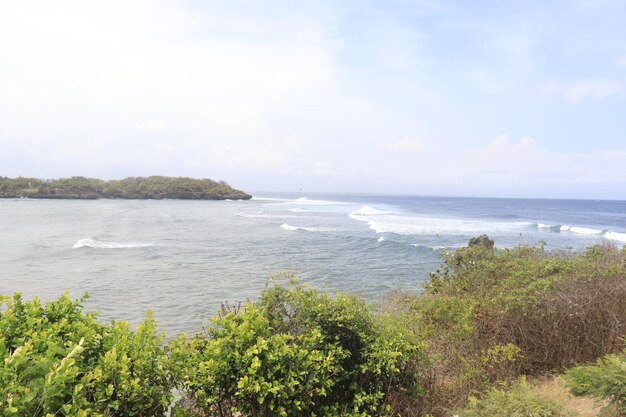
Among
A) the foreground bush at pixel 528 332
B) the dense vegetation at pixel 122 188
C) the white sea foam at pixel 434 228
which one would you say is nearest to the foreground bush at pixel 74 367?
the foreground bush at pixel 528 332

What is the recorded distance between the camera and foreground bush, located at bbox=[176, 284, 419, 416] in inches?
166

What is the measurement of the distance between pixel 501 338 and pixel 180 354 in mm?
6934

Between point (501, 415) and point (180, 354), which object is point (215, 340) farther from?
point (501, 415)

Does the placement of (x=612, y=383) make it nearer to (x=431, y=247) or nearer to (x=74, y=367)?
(x=74, y=367)

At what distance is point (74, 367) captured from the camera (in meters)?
3.06

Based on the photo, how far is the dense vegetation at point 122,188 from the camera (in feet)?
361

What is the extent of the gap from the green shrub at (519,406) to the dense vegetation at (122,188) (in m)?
125

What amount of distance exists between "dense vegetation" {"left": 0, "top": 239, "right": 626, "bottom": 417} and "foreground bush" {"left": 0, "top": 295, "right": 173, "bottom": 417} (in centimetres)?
1

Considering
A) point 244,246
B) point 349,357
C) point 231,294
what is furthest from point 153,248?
point 349,357

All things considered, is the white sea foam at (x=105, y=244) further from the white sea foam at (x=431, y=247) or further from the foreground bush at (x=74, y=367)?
the foreground bush at (x=74, y=367)

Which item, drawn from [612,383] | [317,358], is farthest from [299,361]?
[612,383]

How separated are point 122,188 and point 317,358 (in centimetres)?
13466

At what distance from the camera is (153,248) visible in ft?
98.7

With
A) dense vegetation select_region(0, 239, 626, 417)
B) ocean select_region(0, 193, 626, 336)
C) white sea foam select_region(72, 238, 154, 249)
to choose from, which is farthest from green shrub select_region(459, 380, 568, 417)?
white sea foam select_region(72, 238, 154, 249)
